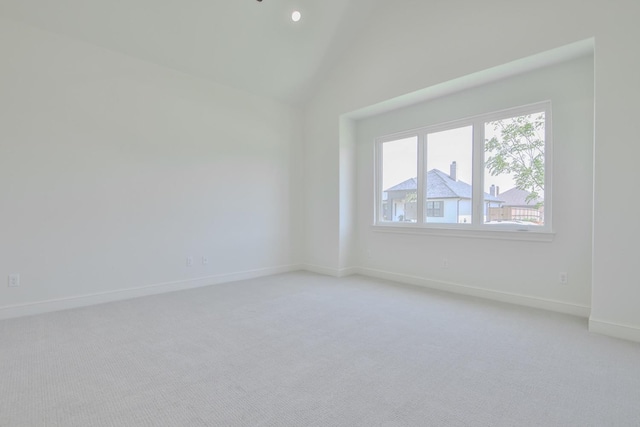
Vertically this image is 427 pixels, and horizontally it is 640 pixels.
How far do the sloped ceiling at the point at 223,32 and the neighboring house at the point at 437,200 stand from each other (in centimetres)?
233

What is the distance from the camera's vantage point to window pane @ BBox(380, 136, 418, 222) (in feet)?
15.5

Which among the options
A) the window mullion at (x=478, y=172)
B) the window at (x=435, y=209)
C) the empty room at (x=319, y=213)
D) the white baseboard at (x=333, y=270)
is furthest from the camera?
the white baseboard at (x=333, y=270)

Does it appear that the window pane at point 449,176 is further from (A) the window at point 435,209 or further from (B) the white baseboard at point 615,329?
(B) the white baseboard at point 615,329

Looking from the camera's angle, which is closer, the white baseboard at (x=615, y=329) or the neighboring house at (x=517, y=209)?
the white baseboard at (x=615, y=329)

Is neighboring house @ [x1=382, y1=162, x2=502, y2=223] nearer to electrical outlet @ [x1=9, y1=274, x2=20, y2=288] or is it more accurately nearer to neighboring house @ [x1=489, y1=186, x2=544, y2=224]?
neighboring house @ [x1=489, y1=186, x2=544, y2=224]

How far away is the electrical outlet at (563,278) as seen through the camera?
3291 millimetres

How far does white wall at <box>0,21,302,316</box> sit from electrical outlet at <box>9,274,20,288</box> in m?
0.04

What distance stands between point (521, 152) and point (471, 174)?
1.95 feet

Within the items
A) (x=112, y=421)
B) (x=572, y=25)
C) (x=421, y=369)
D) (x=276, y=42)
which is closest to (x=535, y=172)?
(x=572, y=25)

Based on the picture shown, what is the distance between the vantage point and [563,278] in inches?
130

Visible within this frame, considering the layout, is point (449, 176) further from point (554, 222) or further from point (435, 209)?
point (554, 222)

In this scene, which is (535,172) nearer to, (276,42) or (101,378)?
(276,42)

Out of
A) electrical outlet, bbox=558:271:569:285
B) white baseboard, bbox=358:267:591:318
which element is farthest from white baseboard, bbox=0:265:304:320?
electrical outlet, bbox=558:271:569:285

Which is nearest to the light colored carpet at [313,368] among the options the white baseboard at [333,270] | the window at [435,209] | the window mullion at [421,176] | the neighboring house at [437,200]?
the neighboring house at [437,200]
